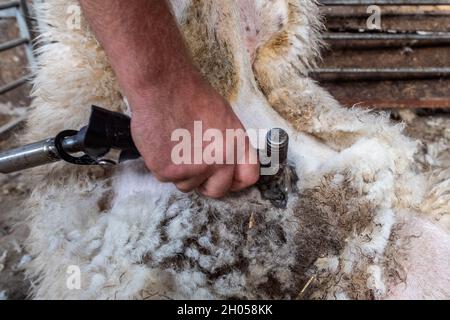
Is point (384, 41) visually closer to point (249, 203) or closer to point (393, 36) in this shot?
point (393, 36)

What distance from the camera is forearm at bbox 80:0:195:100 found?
2.38 ft

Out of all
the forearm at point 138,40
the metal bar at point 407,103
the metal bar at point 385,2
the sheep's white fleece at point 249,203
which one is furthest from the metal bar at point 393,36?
the forearm at point 138,40

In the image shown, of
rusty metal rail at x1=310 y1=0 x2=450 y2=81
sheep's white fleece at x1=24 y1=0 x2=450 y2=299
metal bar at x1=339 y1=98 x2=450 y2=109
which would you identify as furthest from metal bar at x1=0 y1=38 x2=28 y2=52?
metal bar at x1=339 y1=98 x2=450 y2=109

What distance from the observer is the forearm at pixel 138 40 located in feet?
2.38

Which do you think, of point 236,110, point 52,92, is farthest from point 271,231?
point 52,92

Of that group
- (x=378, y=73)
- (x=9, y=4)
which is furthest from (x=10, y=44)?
(x=378, y=73)

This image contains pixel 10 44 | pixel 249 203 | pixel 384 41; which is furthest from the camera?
pixel 10 44

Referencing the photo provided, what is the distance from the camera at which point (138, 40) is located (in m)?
0.73

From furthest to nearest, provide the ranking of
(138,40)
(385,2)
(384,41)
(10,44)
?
1. (10,44)
2. (384,41)
3. (385,2)
4. (138,40)

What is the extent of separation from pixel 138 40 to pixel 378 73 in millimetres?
1487

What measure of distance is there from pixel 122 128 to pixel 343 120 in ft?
1.70

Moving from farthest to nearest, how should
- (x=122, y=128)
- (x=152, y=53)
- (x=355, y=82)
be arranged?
(x=355, y=82)
(x=122, y=128)
(x=152, y=53)

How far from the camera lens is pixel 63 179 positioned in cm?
100
